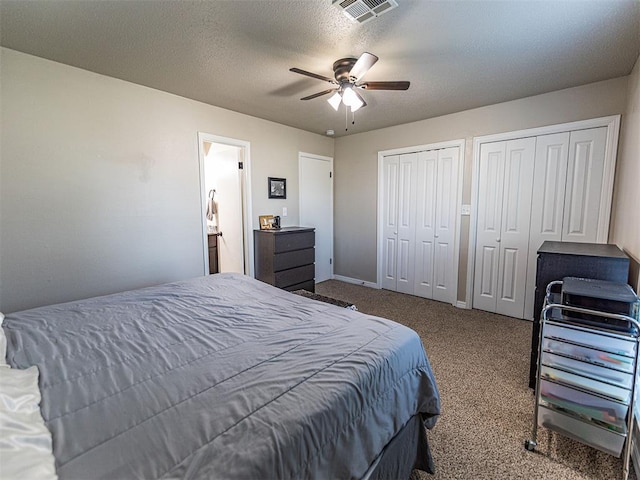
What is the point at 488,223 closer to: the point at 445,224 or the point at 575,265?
the point at 445,224

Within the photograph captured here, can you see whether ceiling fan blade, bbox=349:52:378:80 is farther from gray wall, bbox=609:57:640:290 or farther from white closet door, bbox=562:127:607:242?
white closet door, bbox=562:127:607:242

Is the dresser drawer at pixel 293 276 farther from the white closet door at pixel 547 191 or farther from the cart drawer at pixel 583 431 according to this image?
the cart drawer at pixel 583 431

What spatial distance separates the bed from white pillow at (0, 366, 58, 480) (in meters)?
0.04

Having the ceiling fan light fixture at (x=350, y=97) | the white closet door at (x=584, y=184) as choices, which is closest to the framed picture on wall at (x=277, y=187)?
the ceiling fan light fixture at (x=350, y=97)

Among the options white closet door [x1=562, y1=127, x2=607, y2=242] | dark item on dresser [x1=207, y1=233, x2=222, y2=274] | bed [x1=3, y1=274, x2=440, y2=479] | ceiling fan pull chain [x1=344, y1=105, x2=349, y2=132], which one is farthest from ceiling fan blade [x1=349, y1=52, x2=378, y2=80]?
dark item on dresser [x1=207, y1=233, x2=222, y2=274]

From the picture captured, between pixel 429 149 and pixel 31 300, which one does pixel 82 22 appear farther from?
pixel 429 149

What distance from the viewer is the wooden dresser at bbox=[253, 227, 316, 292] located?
145 inches

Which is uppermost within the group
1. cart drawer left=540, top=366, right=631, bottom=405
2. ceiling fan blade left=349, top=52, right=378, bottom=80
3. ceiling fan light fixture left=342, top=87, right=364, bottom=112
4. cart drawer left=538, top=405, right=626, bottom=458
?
ceiling fan blade left=349, top=52, right=378, bottom=80

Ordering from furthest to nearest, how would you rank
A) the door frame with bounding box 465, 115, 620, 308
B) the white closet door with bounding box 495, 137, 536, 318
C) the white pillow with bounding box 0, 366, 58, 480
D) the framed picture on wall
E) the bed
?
the framed picture on wall < the white closet door with bounding box 495, 137, 536, 318 < the door frame with bounding box 465, 115, 620, 308 < the bed < the white pillow with bounding box 0, 366, 58, 480

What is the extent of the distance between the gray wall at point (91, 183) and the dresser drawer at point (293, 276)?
0.94 meters

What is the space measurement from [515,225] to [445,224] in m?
0.77

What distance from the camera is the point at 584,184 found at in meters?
2.88

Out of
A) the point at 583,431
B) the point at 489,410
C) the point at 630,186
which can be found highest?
the point at 630,186

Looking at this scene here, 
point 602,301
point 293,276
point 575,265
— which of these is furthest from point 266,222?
point 602,301
